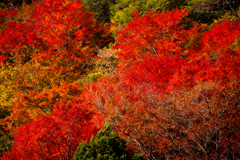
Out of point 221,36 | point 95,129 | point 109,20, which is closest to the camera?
point 95,129

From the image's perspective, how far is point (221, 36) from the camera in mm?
14680

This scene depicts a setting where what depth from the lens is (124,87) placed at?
1047 centimetres

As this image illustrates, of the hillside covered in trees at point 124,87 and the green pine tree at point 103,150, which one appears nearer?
the green pine tree at point 103,150

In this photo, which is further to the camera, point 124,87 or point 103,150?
point 124,87

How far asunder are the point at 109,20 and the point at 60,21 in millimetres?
7852

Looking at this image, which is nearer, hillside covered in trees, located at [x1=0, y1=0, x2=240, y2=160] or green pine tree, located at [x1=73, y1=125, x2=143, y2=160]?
green pine tree, located at [x1=73, y1=125, x2=143, y2=160]

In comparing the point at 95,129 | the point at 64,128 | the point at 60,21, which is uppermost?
the point at 60,21

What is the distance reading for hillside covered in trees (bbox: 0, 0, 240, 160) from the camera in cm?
715

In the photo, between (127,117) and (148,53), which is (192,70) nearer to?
(148,53)

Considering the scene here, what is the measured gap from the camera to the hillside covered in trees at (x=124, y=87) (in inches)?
281

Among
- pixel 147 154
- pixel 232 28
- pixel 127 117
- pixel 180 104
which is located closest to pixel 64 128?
pixel 127 117

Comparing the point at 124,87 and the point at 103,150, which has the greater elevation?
the point at 103,150

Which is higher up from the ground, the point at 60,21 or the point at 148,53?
the point at 60,21

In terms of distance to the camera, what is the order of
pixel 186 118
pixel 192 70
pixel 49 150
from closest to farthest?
pixel 186 118 → pixel 49 150 → pixel 192 70
